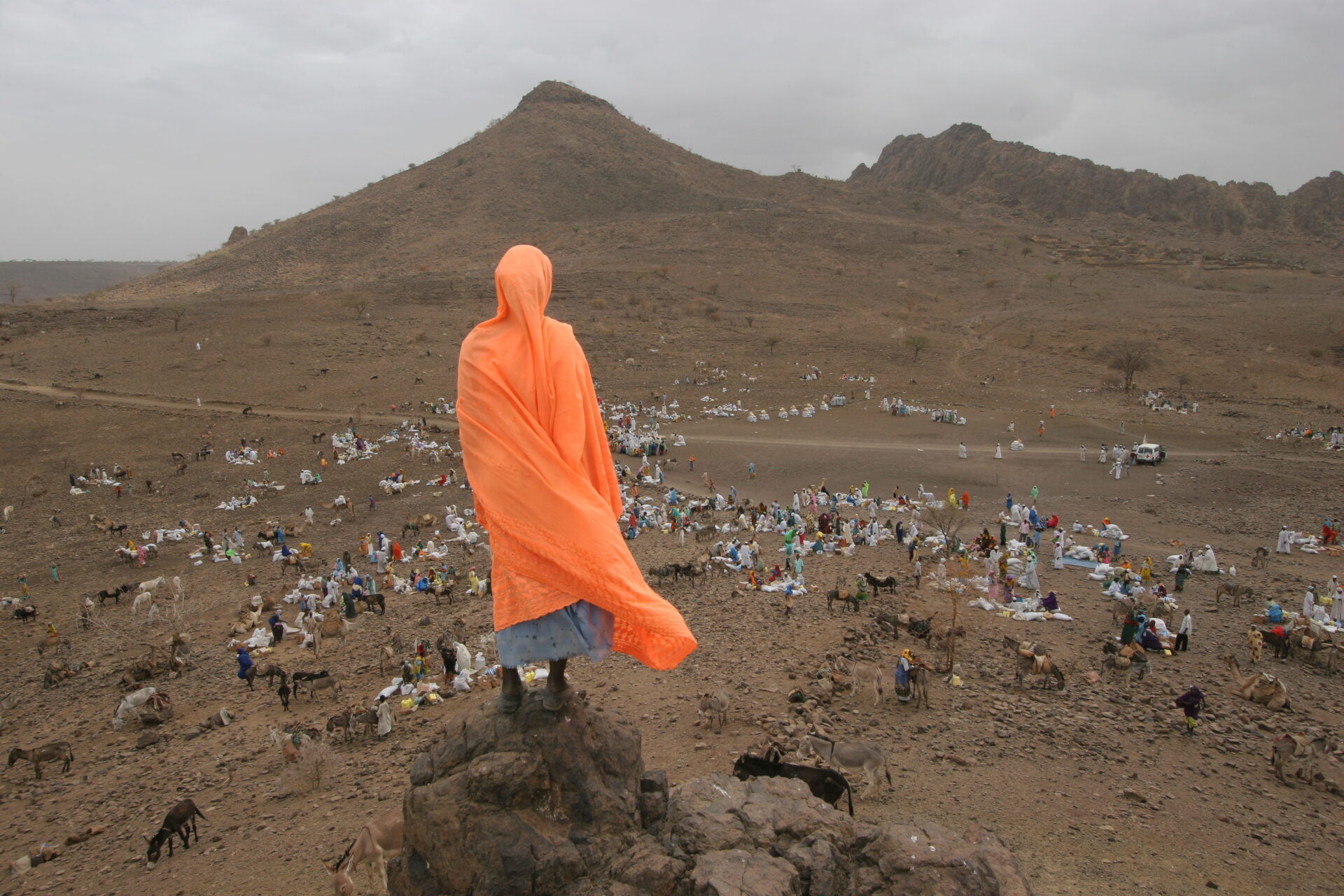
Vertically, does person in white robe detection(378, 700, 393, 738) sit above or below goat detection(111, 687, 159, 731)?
above

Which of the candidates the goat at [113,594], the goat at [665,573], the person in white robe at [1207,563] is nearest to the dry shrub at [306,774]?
the goat at [665,573]

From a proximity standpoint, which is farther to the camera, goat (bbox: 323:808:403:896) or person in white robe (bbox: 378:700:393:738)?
person in white robe (bbox: 378:700:393:738)

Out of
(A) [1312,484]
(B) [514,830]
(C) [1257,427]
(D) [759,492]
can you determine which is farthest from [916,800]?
(C) [1257,427]

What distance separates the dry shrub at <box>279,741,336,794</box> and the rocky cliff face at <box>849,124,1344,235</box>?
112 metres

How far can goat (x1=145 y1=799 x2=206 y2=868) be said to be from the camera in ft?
24.6

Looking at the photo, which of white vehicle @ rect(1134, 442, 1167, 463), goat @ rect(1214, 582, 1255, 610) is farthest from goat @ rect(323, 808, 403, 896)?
white vehicle @ rect(1134, 442, 1167, 463)

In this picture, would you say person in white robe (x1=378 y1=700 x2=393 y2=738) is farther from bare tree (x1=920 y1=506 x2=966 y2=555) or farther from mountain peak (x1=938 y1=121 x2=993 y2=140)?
mountain peak (x1=938 y1=121 x2=993 y2=140)

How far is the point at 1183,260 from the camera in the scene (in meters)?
73.4

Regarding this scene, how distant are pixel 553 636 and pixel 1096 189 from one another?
117962mm

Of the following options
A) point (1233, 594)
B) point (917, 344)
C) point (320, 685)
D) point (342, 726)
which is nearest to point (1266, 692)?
point (1233, 594)

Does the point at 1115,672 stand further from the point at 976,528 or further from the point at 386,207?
the point at 386,207

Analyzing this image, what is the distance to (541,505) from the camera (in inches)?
182

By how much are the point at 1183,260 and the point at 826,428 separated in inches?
2381

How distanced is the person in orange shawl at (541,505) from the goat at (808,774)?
3.06 meters
